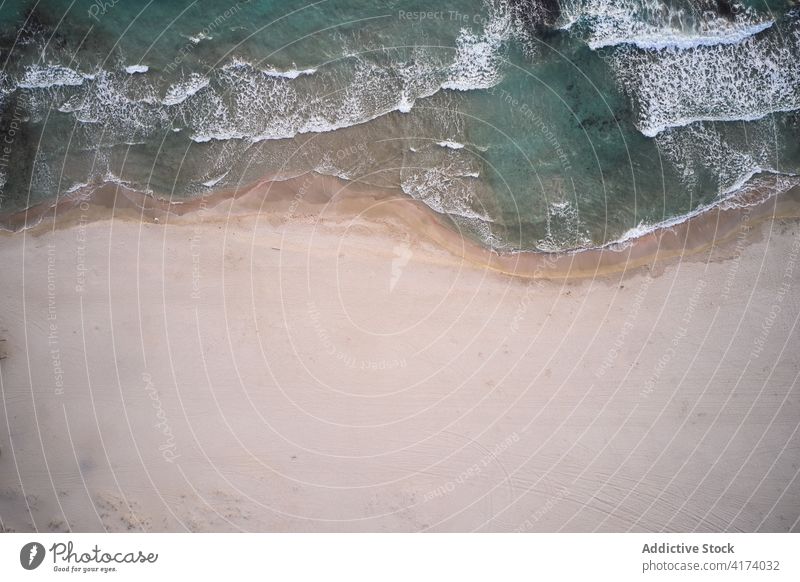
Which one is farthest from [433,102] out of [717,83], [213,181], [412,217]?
[717,83]

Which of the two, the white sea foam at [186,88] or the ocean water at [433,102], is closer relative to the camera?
the ocean water at [433,102]

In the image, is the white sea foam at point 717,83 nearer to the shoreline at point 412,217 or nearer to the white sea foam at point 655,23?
the white sea foam at point 655,23

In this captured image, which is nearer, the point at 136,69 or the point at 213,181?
the point at 213,181

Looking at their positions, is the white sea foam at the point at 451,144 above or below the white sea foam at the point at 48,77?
below

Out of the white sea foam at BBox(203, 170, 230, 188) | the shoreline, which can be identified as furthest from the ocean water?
the shoreline

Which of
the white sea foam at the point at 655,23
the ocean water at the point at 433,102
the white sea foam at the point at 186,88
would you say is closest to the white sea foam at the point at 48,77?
the ocean water at the point at 433,102

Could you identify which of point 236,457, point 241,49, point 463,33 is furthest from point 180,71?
point 236,457

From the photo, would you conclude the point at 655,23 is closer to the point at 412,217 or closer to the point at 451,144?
the point at 451,144
